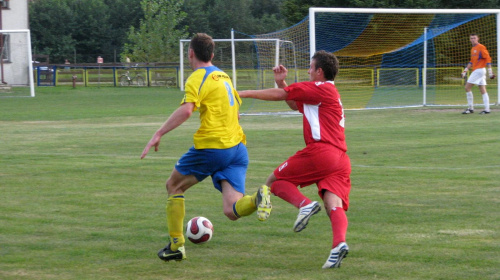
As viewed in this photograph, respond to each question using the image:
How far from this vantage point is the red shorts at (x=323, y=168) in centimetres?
548

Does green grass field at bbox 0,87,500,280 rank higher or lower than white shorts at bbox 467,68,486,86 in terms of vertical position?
lower

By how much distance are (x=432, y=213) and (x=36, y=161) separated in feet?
21.8

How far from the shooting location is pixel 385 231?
6.38m

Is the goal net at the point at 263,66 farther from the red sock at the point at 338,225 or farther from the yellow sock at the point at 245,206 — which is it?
the red sock at the point at 338,225

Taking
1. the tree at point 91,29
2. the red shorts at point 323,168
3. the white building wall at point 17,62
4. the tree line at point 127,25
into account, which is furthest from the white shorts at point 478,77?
the tree at point 91,29

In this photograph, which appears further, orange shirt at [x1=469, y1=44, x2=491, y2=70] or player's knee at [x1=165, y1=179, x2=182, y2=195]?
orange shirt at [x1=469, y1=44, x2=491, y2=70]

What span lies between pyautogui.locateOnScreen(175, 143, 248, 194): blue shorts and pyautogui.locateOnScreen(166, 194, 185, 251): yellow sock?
0.22m

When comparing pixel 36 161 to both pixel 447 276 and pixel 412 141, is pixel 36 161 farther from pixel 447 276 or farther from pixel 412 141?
pixel 447 276

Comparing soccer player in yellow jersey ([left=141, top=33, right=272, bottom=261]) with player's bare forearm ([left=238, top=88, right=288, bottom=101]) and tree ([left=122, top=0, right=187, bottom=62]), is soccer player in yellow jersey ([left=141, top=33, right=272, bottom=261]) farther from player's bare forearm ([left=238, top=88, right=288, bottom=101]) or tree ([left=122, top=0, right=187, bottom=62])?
tree ([left=122, top=0, right=187, bottom=62])

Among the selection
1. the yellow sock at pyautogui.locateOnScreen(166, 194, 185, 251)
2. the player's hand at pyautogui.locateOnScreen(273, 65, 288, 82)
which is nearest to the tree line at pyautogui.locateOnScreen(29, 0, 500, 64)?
the player's hand at pyautogui.locateOnScreen(273, 65, 288, 82)

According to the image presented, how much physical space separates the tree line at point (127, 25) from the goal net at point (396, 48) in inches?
559

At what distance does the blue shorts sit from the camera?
5516mm

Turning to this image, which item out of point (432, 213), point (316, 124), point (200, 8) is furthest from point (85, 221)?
point (200, 8)

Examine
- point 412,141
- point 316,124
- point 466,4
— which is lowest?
point 412,141
